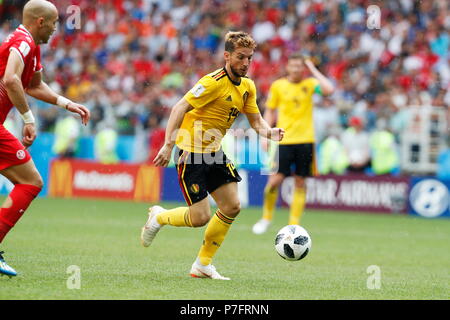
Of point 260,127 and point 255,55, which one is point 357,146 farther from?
point 260,127

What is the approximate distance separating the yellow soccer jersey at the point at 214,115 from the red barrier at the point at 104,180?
35.1 feet

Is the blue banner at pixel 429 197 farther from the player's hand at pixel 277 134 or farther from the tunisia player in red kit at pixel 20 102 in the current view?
the tunisia player in red kit at pixel 20 102

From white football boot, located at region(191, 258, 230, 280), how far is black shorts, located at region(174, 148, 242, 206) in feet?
1.89

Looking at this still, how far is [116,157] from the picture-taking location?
19594mm

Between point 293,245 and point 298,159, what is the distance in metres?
4.70

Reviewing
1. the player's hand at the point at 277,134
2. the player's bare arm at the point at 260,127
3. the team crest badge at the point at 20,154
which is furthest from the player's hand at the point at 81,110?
the player's hand at the point at 277,134

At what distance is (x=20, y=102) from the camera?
6719 millimetres

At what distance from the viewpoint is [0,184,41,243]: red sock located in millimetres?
6758

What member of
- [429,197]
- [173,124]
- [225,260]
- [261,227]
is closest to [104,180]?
[429,197]

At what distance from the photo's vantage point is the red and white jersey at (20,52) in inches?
269

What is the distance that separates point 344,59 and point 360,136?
3.04m

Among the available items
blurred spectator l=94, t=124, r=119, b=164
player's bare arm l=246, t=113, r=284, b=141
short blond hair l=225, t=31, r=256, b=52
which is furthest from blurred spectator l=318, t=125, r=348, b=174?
short blond hair l=225, t=31, r=256, b=52
